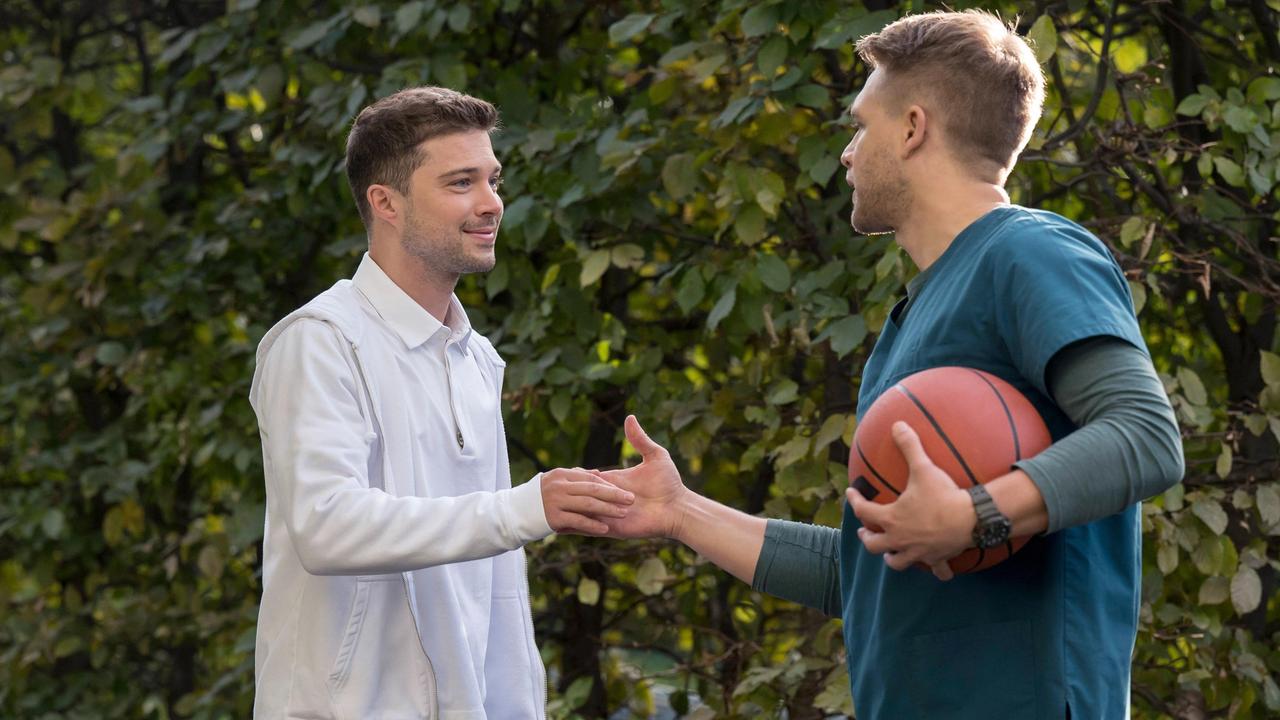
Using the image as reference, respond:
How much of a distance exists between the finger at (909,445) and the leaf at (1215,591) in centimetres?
203

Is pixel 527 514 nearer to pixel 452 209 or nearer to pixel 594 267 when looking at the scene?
pixel 452 209

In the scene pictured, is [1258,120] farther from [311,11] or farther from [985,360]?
[311,11]

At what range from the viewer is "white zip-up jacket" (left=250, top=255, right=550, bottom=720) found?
2365 mm

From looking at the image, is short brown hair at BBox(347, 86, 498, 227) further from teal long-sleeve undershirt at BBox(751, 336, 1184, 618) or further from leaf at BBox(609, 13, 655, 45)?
teal long-sleeve undershirt at BBox(751, 336, 1184, 618)

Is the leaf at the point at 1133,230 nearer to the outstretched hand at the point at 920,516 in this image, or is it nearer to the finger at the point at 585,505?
the finger at the point at 585,505

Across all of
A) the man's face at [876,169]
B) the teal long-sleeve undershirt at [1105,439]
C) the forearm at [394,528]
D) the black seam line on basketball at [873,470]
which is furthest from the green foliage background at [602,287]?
the teal long-sleeve undershirt at [1105,439]

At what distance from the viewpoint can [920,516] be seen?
179 centimetres

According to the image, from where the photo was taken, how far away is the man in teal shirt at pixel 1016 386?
1.78 metres

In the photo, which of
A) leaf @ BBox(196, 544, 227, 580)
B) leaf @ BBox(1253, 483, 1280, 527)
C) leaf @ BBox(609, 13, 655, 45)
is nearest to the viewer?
leaf @ BBox(1253, 483, 1280, 527)

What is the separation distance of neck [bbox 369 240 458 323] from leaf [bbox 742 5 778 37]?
53.0 inches

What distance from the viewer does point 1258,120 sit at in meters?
3.66

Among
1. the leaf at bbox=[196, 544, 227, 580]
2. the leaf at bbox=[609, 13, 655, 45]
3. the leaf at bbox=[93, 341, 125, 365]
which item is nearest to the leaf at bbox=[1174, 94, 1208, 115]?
the leaf at bbox=[609, 13, 655, 45]

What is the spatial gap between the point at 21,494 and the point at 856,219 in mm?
4671

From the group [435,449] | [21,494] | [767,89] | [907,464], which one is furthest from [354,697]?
[21,494]
